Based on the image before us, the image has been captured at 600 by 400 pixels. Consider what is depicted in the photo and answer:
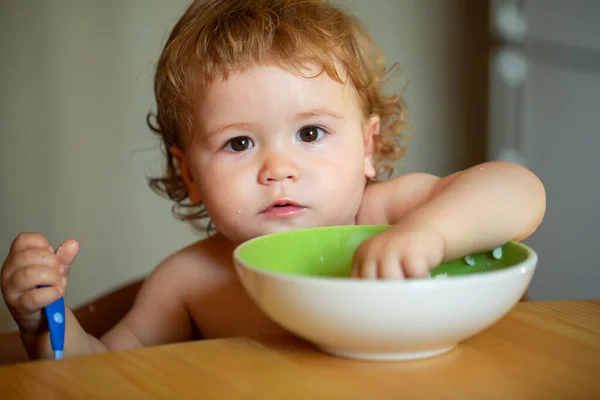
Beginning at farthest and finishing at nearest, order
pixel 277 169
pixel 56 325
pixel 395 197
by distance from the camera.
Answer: pixel 395 197
pixel 277 169
pixel 56 325

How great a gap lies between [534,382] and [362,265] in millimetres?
181

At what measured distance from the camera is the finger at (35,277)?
750 millimetres

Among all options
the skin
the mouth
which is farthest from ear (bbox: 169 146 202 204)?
the mouth

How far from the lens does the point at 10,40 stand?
1864 mm

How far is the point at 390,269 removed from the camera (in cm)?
60

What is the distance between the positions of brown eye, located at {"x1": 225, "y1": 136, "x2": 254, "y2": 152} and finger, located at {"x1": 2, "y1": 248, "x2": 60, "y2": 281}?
31cm

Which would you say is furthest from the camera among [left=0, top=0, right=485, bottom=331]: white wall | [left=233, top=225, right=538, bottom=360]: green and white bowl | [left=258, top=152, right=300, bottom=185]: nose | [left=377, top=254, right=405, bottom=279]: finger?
[left=0, top=0, right=485, bottom=331]: white wall

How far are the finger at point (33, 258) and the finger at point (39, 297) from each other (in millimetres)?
34

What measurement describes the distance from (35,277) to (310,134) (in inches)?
16.7

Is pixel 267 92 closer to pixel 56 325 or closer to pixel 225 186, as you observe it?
pixel 225 186

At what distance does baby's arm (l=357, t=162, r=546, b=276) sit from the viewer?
2.16ft

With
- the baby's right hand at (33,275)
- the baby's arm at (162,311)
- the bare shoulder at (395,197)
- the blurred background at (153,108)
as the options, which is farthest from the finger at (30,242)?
the blurred background at (153,108)

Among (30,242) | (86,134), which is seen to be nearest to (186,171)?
(30,242)

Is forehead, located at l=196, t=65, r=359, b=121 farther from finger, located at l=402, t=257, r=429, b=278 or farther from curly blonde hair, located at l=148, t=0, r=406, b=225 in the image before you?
finger, located at l=402, t=257, r=429, b=278
